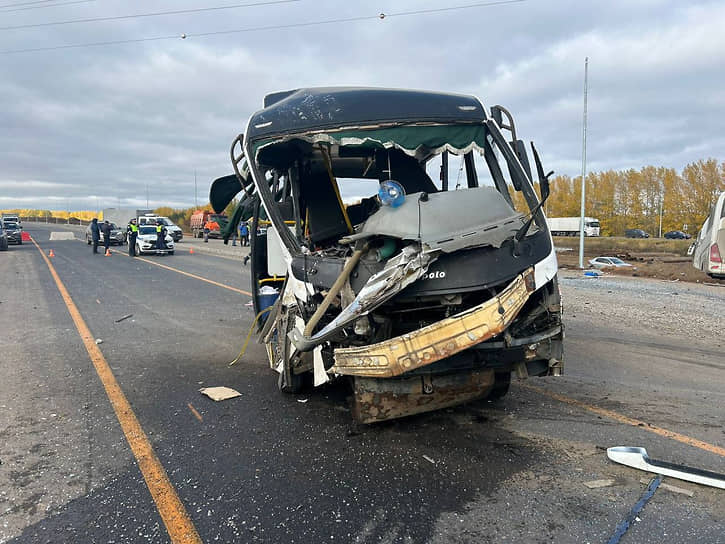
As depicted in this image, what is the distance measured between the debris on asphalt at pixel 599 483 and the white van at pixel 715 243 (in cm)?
1159

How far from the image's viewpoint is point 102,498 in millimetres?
3012

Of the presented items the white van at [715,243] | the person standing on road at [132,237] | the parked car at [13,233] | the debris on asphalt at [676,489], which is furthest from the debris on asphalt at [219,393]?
the parked car at [13,233]

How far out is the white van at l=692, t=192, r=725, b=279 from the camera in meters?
12.3

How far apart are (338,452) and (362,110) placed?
2763 mm

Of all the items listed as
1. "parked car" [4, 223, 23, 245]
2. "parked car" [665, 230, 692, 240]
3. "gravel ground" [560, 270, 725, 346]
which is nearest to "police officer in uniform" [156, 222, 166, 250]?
"parked car" [4, 223, 23, 245]

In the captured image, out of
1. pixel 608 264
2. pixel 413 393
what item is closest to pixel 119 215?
pixel 608 264

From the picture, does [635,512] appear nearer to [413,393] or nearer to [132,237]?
[413,393]

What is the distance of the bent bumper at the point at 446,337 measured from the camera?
3102 millimetres

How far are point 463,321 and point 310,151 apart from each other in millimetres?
2602

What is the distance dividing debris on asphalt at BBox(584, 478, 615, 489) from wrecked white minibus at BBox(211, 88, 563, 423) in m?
0.86

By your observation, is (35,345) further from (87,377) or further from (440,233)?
(440,233)

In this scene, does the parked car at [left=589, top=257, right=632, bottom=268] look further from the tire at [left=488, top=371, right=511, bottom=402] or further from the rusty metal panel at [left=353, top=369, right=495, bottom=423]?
the rusty metal panel at [left=353, top=369, right=495, bottom=423]

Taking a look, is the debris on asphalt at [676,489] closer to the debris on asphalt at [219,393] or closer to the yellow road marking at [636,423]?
the yellow road marking at [636,423]

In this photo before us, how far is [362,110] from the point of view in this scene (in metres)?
4.24
